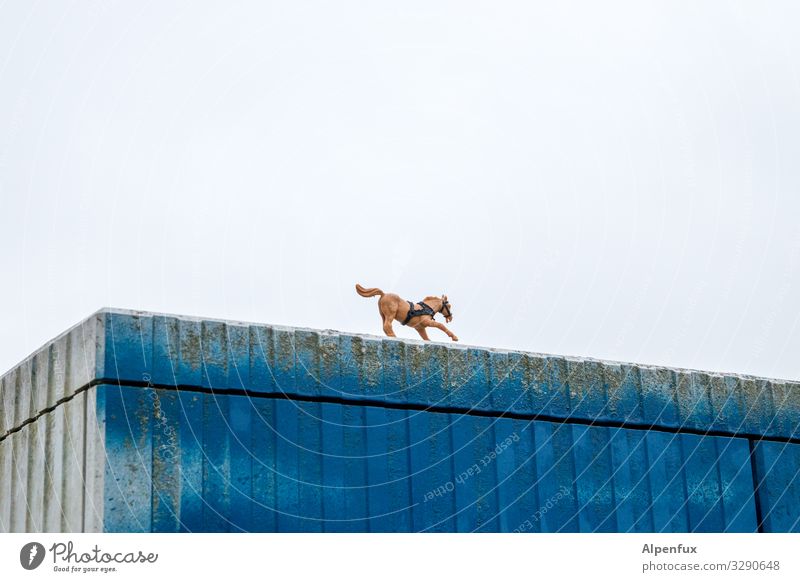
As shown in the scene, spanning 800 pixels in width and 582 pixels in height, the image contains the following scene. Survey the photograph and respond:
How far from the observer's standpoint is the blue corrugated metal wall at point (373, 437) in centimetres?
1487

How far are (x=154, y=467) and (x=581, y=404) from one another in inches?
218

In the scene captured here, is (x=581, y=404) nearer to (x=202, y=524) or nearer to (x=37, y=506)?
(x=202, y=524)

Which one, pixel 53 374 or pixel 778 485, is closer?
pixel 53 374

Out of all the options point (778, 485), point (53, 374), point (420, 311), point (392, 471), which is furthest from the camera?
point (778, 485)

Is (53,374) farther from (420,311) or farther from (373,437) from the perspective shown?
(420,311)

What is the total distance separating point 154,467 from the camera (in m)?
14.8
